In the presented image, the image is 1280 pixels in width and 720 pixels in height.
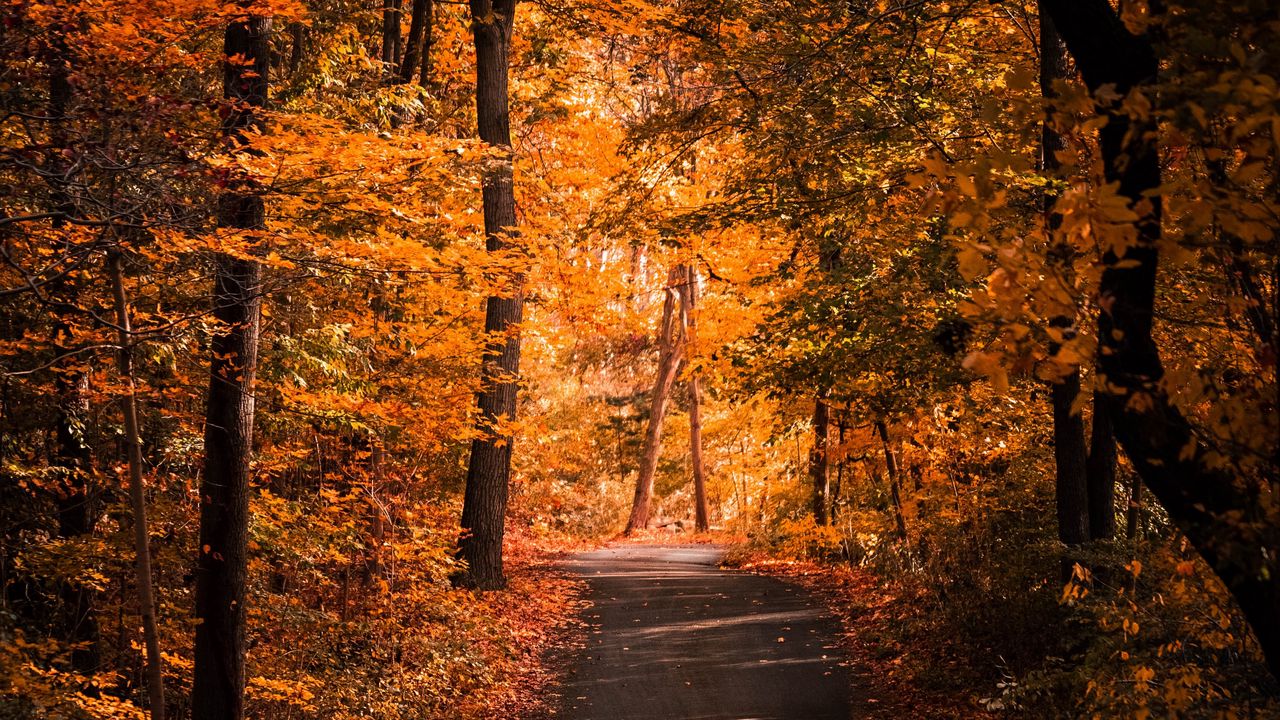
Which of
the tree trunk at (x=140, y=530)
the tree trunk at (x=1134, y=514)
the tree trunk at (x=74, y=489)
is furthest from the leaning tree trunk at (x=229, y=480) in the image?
the tree trunk at (x=1134, y=514)

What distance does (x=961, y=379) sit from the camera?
8.66m

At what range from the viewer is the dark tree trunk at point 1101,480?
769 cm

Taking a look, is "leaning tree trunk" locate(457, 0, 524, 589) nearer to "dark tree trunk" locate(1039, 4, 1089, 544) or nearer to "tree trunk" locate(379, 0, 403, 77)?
"tree trunk" locate(379, 0, 403, 77)

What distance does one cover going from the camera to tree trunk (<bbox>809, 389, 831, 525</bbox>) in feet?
55.1

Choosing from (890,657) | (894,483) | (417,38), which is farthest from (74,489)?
(894,483)

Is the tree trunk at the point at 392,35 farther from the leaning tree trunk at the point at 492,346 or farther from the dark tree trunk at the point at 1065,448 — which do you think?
the dark tree trunk at the point at 1065,448

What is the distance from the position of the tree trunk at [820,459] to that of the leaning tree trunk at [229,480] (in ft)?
35.6

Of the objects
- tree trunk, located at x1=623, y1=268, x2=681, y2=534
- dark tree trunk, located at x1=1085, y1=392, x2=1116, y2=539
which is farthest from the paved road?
tree trunk, located at x1=623, y1=268, x2=681, y2=534

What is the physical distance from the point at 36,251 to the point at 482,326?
780 cm

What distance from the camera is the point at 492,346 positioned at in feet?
44.3

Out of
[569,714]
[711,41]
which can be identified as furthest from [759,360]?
[569,714]

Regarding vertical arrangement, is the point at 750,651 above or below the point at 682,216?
below

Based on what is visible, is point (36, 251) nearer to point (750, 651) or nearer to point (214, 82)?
point (214, 82)

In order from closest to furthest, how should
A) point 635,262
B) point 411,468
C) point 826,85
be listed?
1. point 826,85
2. point 411,468
3. point 635,262
